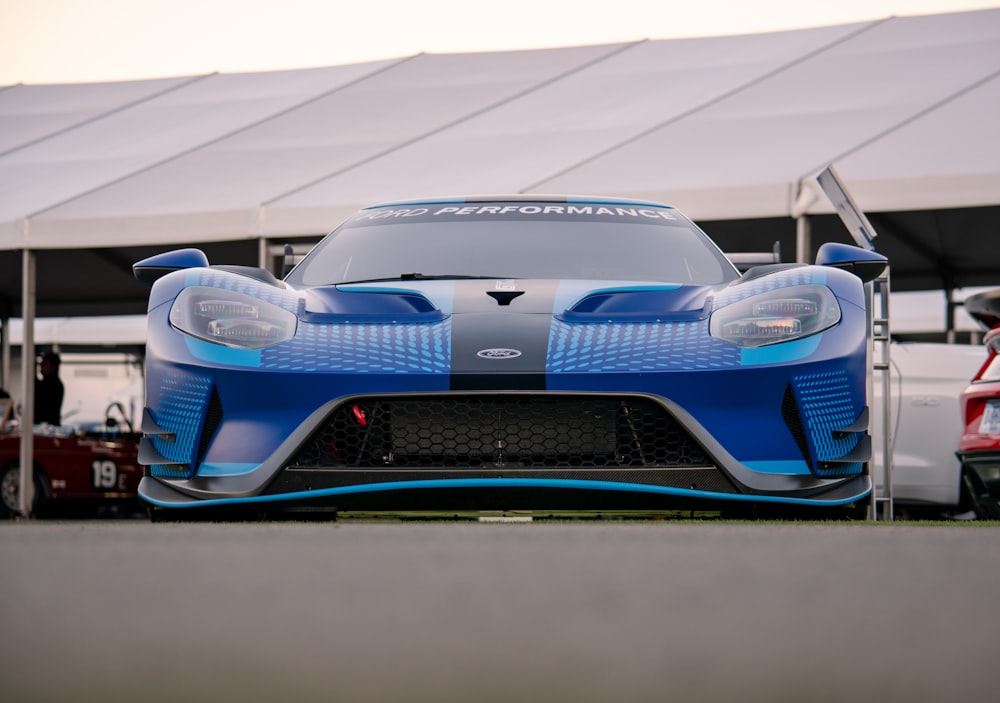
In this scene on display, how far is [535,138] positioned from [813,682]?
29.9 feet

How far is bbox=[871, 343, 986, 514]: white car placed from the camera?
668cm

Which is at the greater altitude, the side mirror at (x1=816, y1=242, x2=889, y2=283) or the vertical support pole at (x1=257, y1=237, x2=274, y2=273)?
the vertical support pole at (x1=257, y1=237, x2=274, y2=273)

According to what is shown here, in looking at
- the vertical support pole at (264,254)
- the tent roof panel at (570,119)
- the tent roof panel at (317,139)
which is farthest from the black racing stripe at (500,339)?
the tent roof panel at (317,139)

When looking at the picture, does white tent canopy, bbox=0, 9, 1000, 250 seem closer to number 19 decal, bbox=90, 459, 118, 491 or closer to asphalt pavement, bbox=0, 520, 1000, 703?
number 19 decal, bbox=90, 459, 118, 491

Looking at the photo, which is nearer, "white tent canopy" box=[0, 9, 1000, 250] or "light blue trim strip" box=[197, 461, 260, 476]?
"light blue trim strip" box=[197, 461, 260, 476]

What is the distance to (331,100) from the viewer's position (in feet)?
37.3

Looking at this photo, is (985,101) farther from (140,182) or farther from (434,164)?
(140,182)

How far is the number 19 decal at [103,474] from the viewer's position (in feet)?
38.4

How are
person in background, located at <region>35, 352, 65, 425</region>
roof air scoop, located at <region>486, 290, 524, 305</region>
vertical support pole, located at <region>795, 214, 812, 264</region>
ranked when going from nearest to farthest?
1. roof air scoop, located at <region>486, 290, 524, 305</region>
2. vertical support pole, located at <region>795, 214, 812, 264</region>
3. person in background, located at <region>35, 352, 65, 425</region>

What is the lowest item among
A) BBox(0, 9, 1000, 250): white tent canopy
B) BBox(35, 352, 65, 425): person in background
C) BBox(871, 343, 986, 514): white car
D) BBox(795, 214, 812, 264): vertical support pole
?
BBox(35, 352, 65, 425): person in background

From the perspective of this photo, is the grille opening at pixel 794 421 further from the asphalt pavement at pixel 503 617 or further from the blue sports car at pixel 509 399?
the asphalt pavement at pixel 503 617

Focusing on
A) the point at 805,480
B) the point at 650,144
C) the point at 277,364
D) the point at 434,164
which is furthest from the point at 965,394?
the point at 434,164

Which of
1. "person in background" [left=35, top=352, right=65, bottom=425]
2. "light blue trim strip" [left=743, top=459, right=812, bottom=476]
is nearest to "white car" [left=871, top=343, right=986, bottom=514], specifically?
"light blue trim strip" [left=743, top=459, right=812, bottom=476]

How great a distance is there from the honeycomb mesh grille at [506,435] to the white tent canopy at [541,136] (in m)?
5.42
